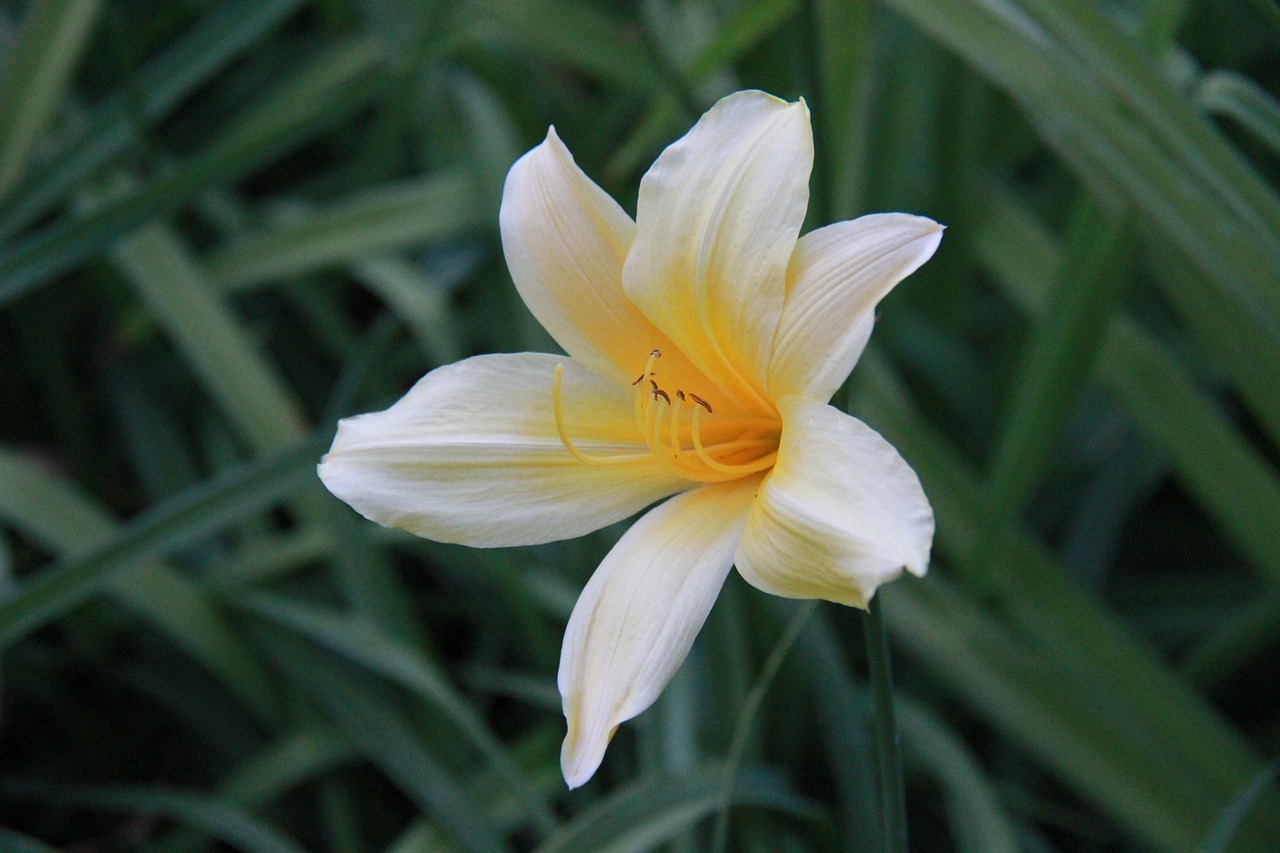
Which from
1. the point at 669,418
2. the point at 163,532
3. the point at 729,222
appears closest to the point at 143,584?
the point at 163,532

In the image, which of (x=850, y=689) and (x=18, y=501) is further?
(x=18, y=501)

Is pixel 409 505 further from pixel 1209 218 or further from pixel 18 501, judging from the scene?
pixel 18 501

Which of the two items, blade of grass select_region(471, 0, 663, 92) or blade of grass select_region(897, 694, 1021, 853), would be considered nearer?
blade of grass select_region(897, 694, 1021, 853)

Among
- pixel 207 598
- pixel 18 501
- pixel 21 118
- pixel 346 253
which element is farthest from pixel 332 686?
pixel 21 118

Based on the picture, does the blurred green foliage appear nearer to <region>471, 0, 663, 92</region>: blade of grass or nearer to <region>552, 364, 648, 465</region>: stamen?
<region>471, 0, 663, 92</region>: blade of grass

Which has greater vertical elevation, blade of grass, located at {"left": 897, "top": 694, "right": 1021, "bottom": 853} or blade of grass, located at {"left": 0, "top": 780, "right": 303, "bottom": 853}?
blade of grass, located at {"left": 897, "top": 694, "right": 1021, "bottom": 853}

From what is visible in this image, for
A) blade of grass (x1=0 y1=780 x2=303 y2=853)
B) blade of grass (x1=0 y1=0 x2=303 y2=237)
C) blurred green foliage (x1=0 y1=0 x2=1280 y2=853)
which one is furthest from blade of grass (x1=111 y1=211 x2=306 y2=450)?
blade of grass (x1=0 y1=780 x2=303 y2=853)
